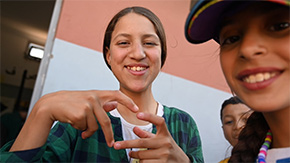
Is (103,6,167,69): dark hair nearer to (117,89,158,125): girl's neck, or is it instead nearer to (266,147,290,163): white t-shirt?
(117,89,158,125): girl's neck

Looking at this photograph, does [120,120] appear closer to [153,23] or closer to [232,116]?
[153,23]

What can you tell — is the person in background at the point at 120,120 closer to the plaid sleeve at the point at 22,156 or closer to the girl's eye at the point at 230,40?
the plaid sleeve at the point at 22,156

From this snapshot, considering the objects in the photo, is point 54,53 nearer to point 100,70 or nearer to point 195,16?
point 100,70

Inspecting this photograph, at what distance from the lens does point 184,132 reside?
685 millimetres

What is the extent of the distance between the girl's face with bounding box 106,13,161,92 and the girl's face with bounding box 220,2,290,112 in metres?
0.32

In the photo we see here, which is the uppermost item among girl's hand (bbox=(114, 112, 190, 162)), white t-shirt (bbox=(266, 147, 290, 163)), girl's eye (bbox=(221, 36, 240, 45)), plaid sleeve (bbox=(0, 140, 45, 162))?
girl's eye (bbox=(221, 36, 240, 45))

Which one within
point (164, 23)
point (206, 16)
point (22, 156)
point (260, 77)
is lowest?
point (22, 156)

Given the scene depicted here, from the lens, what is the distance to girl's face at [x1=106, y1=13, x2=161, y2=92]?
68 centimetres

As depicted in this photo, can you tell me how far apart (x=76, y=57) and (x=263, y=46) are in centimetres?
73

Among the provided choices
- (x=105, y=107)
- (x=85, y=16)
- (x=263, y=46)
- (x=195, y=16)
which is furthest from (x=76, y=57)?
(x=263, y=46)

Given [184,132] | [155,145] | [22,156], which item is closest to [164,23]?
[184,132]

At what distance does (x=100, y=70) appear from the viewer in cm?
94

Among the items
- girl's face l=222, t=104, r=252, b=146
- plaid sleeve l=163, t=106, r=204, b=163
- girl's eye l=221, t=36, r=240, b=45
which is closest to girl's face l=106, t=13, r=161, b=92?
plaid sleeve l=163, t=106, r=204, b=163

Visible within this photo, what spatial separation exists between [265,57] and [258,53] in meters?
0.01
